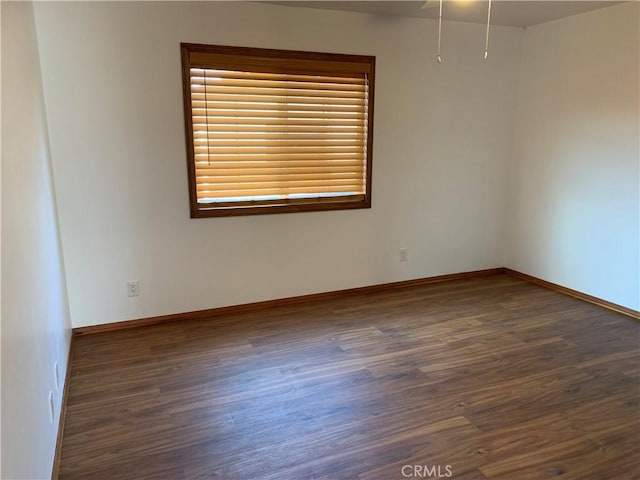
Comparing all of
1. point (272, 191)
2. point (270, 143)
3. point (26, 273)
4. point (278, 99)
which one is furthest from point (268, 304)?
point (26, 273)

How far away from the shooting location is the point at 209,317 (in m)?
3.71

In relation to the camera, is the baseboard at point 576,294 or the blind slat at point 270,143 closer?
the blind slat at point 270,143

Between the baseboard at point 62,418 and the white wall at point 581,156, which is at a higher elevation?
the white wall at point 581,156

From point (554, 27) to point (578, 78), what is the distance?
54 cm

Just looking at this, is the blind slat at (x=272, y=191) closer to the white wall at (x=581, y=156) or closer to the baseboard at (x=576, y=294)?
the white wall at (x=581, y=156)

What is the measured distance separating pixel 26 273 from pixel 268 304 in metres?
2.27

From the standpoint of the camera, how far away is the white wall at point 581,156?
361 centimetres

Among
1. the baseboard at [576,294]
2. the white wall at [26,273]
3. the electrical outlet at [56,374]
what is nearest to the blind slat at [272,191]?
the white wall at [26,273]

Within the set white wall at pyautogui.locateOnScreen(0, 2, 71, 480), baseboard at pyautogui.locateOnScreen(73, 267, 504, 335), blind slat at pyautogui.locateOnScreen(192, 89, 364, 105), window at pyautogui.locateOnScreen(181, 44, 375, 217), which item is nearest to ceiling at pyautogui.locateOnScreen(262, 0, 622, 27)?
window at pyautogui.locateOnScreen(181, 44, 375, 217)

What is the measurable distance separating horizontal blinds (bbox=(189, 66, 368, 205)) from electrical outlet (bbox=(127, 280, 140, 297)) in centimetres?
78

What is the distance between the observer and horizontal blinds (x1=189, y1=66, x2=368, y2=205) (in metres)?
3.45

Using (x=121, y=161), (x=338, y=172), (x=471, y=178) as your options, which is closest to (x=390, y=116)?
(x=338, y=172)

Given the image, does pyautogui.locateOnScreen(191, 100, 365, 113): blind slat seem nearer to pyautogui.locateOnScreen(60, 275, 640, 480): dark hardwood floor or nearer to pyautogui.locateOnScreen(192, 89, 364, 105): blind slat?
pyautogui.locateOnScreen(192, 89, 364, 105): blind slat

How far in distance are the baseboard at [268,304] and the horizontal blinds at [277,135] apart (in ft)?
2.81
